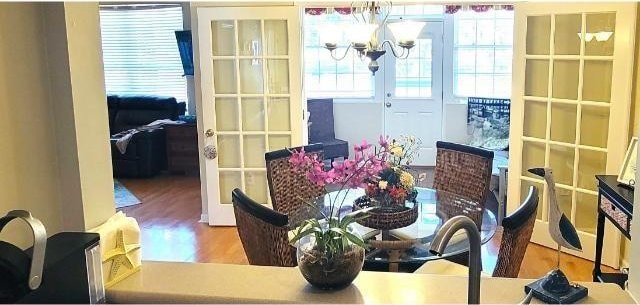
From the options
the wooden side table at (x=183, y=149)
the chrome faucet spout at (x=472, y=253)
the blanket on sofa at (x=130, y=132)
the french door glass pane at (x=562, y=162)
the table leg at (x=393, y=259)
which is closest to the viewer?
the chrome faucet spout at (x=472, y=253)

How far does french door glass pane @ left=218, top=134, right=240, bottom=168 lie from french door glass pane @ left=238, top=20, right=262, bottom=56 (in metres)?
0.73

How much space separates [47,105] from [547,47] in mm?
3774

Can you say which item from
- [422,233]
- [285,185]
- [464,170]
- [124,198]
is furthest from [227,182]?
[422,233]

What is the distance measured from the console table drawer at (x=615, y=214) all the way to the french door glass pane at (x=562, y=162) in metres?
0.73

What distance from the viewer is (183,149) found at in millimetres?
7305

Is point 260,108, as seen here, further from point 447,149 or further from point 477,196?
point 477,196

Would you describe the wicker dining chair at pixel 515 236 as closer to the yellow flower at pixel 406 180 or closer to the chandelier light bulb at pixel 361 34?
the yellow flower at pixel 406 180

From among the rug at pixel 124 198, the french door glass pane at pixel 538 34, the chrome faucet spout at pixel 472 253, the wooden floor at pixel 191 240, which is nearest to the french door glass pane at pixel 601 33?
the french door glass pane at pixel 538 34

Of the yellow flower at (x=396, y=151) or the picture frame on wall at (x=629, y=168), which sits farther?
the picture frame on wall at (x=629, y=168)

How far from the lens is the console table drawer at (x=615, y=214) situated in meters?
3.20

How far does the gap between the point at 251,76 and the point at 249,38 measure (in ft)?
1.02

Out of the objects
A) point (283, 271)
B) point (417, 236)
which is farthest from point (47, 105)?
point (417, 236)

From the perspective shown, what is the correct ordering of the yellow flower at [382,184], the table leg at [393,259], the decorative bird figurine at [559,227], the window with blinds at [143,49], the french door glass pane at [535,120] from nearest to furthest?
the decorative bird figurine at [559,227], the table leg at [393,259], the yellow flower at [382,184], the french door glass pane at [535,120], the window with blinds at [143,49]

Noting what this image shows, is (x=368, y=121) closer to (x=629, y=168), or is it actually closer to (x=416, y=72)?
(x=416, y=72)
